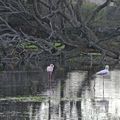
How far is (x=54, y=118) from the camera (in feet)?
29.1

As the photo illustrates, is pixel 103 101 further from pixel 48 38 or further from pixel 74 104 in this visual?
pixel 48 38

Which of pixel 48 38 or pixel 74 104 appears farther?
pixel 48 38

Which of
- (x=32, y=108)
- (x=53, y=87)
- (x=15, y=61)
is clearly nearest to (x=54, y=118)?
(x=32, y=108)

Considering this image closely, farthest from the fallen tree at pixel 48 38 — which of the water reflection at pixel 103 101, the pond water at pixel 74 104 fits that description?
the pond water at pixel 74 104

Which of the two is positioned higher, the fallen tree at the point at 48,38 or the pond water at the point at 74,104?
the fallen tree at the point at 48,38

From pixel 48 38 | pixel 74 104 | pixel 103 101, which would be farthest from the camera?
pixel 48 38

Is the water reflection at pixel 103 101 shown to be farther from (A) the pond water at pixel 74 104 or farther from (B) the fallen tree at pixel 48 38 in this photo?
(B) the fallen tree at pixel 48 38

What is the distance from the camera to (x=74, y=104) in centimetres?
1055

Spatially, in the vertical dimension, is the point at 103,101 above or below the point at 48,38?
below

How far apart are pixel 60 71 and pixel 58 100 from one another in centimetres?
745

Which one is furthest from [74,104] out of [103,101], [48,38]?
[48,38]

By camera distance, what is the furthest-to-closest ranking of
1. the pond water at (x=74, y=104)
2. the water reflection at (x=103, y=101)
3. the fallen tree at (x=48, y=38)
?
1. the fallen tree at (x=48, y=38)
2. the water reflection at (x=103, y=101)
3. the pond water at (x=74, y=104)

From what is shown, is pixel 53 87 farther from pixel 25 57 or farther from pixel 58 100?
pixel 25 57

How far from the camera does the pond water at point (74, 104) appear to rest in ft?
29.8
